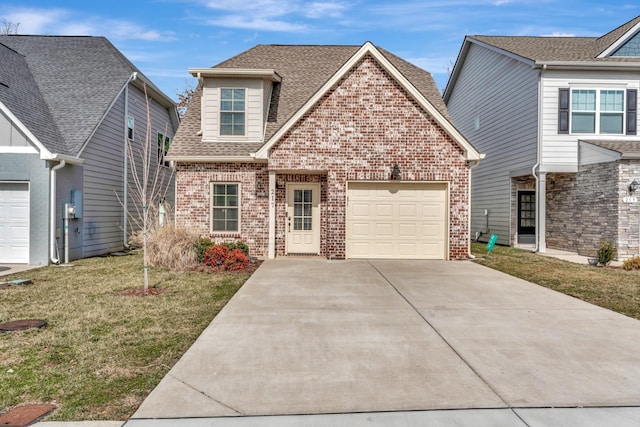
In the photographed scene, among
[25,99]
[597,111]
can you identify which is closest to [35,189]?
[25,99]

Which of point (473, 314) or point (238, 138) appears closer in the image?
point (473, 314)

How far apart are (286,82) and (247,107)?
249 centimetres

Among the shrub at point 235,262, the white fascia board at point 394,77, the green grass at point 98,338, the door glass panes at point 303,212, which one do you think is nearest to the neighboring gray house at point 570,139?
the white fascia board at point 394,77

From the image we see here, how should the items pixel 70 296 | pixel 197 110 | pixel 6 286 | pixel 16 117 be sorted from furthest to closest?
pixel 197 110
pixel 16 117
pixel 6 286
pixel 70 296

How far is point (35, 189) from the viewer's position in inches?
496

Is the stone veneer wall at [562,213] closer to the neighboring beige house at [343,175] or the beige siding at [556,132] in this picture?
the beige siding at [556,132]

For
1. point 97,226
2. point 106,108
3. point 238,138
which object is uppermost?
point 106,108

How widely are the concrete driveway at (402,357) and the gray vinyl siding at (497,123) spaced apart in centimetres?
1011

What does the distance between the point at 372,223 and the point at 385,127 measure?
2856 millimetres

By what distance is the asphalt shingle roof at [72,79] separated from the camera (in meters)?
14.1

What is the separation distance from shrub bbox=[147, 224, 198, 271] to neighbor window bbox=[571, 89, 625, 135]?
43.6 ft

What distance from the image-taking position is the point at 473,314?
23.3ft

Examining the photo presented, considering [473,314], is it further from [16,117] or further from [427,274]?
[16,117]

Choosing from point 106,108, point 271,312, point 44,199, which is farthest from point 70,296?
point 106,108
